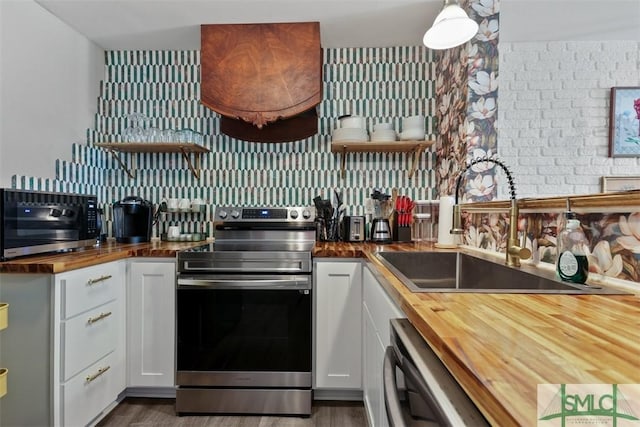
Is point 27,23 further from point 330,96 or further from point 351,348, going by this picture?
point 351,348

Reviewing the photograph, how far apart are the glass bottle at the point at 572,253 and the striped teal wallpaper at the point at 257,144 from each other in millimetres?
1492

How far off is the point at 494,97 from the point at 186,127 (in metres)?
2.10

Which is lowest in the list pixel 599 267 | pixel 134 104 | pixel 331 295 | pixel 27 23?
pixel 331 295

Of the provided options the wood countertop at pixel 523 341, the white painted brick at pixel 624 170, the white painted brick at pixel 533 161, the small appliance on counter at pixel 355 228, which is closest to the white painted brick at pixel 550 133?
the white painted brick at pixel 533 161

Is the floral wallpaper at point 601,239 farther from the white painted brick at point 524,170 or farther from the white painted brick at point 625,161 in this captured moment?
the white painted brick at point 625,161

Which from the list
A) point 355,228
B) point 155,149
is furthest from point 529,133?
point 155,149

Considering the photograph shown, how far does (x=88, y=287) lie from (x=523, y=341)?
173 centimetres

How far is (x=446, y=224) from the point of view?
1.87 metres

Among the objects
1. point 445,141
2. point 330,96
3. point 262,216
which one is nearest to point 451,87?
point 445,141

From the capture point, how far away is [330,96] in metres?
2.51

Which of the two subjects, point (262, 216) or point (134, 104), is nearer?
point (262, 216)

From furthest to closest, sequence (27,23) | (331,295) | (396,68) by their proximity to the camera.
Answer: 1. (396,68)
2. (27,23)
3. (331,295)

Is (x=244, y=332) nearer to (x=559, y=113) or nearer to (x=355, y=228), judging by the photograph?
(x=355, y=228)

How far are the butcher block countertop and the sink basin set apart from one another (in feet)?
1.02
